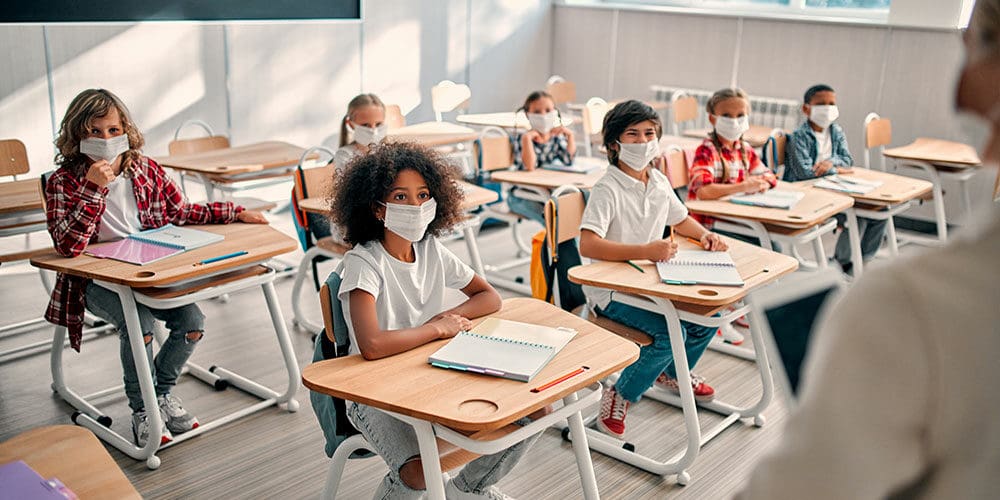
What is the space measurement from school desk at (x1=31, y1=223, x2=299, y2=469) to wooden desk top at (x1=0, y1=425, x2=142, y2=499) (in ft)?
3.60

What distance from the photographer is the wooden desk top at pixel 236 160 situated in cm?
420

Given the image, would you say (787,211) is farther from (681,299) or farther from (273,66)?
(273,66)

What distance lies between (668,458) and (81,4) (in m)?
3.38

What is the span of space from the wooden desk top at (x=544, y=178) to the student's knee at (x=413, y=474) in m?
2.32

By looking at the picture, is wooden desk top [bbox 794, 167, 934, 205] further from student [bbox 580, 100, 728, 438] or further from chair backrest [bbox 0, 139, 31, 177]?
chair backrest [bbox 0, 139, 31, 177]

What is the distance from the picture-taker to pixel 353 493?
2736 mm

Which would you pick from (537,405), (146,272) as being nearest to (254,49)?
(146,272)

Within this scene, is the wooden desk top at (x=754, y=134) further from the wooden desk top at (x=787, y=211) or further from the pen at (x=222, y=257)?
the pen at (x=222, y=257)

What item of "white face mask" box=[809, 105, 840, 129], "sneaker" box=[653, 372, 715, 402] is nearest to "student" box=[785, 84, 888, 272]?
"white face mask" box=[809, 105, 840, 129]

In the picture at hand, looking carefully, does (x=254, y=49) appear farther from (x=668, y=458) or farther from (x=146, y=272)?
(x=668, y=458)

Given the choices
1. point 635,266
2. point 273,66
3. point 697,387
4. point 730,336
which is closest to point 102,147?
point 635,266

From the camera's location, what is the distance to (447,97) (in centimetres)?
650

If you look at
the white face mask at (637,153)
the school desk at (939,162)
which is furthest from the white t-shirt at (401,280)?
the school desk at (939,162)

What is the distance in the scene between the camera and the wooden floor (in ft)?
9.17
